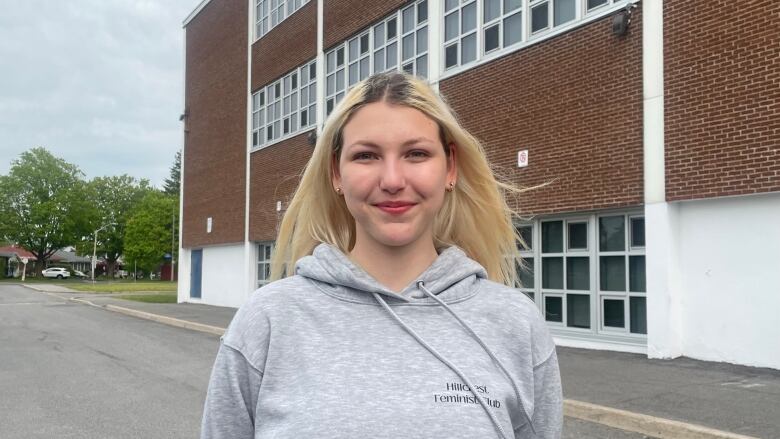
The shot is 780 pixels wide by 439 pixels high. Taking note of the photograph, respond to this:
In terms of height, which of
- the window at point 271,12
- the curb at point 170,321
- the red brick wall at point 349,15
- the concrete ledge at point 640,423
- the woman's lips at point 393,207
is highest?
the window at point 271,12

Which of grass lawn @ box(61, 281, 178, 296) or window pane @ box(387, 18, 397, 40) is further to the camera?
grass lawn @ box(61, 281, 178, 296)

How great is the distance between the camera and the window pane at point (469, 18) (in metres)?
13.7

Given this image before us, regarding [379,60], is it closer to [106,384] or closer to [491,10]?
[491,10]

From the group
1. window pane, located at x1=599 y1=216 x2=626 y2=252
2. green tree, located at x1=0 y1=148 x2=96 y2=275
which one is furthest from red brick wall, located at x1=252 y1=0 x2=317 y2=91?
green tree, located at x1=0 y1=148 x2=96 y2=275

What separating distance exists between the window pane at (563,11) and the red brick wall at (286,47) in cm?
970

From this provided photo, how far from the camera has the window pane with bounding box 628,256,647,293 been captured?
1058cm

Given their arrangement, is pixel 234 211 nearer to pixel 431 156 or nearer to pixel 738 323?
pixel 738 323

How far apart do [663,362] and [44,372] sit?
8687 mm

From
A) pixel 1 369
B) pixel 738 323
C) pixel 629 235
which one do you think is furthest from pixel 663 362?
pixel 1 369

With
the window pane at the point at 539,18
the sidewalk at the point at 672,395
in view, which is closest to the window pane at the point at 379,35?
the window pane at the point at 539,18

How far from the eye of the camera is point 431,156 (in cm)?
171

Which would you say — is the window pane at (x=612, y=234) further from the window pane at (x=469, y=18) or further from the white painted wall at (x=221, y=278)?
the white painted wall at (x=221, y=278)

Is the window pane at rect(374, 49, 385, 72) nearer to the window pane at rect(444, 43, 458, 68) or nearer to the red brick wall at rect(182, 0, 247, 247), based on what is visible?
the window pane at rect(444, 43, 458, 68)

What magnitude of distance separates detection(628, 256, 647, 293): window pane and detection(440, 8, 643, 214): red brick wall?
37.2 inches
